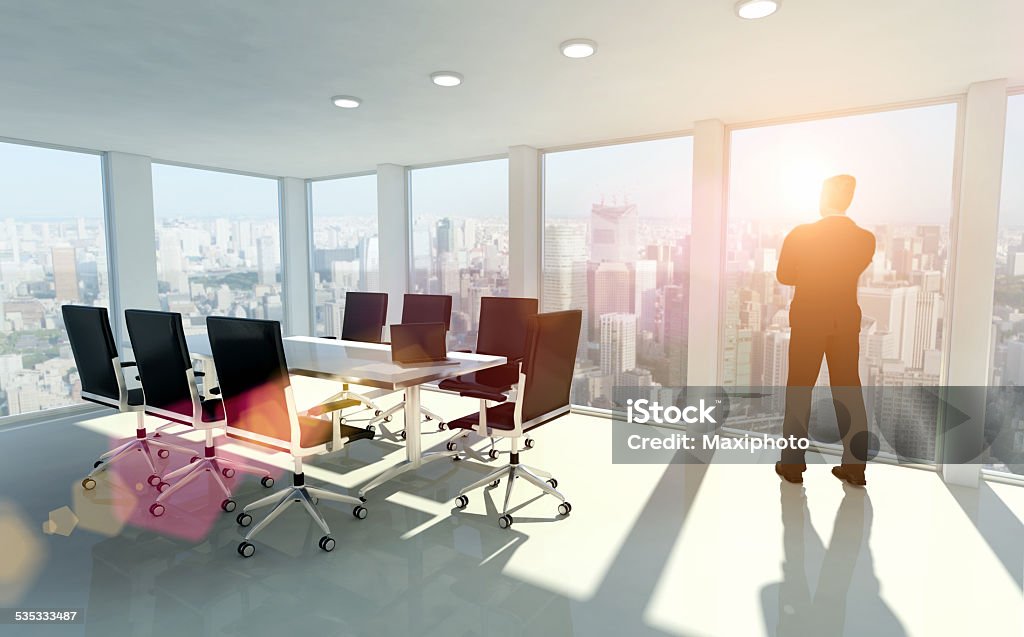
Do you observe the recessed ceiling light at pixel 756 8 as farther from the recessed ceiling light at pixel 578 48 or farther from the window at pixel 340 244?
the window at pixel 340 244

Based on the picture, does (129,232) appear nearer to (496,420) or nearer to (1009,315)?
(496,420)

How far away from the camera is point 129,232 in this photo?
21.3 ft

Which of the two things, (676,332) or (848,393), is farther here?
(676,332)

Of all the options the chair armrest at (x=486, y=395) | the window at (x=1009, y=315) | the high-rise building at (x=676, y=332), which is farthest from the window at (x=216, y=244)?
the window at (x=1009, y=315)

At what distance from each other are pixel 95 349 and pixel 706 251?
4.96m

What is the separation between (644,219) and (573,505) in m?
3.15

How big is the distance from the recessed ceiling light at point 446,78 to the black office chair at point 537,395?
5.76 ft

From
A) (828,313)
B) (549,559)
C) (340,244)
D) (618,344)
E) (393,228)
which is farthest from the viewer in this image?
(340,244)

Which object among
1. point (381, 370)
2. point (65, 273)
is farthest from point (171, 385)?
point (65, 273)

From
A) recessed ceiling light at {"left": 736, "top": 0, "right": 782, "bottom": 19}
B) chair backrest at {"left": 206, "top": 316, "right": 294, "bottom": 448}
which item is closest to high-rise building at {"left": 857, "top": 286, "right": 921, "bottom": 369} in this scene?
recessed ceiling light at {"left": 736, "top": 0, "right": 782, "bottom": 19}

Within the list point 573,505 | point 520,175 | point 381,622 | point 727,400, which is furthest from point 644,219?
point 381,622

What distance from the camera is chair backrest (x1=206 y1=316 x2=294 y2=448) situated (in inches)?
120

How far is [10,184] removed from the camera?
5.73 meters

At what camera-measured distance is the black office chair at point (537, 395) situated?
11.5ft
